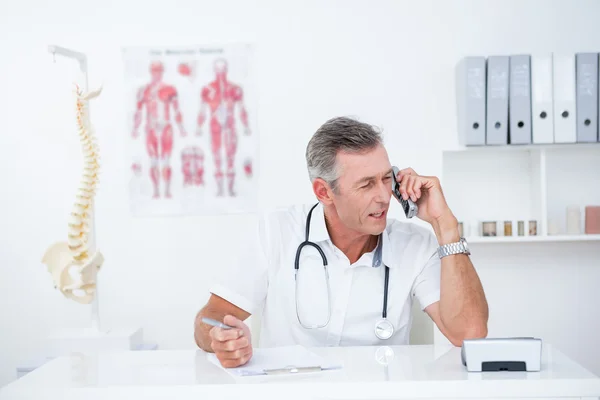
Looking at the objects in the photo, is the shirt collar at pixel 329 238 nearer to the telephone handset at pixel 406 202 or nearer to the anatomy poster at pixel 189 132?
the telephone handset at pixel 406 202

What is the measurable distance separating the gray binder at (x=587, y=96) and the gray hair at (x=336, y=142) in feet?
4.47

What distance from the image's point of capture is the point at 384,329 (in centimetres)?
212

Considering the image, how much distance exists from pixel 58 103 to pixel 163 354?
2.01m

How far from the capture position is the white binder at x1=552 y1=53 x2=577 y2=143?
124 inches

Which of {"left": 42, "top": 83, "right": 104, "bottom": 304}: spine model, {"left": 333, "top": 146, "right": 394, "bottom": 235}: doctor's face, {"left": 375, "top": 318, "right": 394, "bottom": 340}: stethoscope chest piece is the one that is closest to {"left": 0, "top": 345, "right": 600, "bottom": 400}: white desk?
{"left": 375, "top": 318, "right": 394, "bottom": 340}: stethoscope chest piece

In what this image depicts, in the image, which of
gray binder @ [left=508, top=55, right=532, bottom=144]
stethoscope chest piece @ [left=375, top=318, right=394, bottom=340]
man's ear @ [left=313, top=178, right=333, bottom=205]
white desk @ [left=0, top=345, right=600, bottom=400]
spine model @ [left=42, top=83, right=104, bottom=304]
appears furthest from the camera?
gray binder @ [left=508, top=55, right=532, bottom=144]

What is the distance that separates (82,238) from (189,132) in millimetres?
786

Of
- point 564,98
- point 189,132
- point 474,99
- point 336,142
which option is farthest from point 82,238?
point 564,98

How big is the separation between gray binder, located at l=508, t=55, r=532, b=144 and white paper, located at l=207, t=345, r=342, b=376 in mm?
1787

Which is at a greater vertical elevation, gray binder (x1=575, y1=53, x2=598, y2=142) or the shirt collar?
gray binder (x1=575, y1=53, x2=598, y2=142)

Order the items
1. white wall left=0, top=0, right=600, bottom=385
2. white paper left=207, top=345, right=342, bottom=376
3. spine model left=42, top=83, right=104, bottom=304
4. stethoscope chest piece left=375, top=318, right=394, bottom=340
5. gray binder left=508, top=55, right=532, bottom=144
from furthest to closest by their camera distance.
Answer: white wall left=0, top=0, right=600, bottom=385, gray binder left=508, top=55, right=532, bottom=144, spine model left=42, top=83, right=104, bottom=304, stethoscope chest piece left=375, top=318, right=394, bottom=340, white paper left=207, top=345, right=342, bottom=376

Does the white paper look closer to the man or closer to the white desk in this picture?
the white desk

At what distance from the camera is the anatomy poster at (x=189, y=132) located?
343 cm

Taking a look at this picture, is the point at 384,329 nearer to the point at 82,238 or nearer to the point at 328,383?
the point at 328,383
